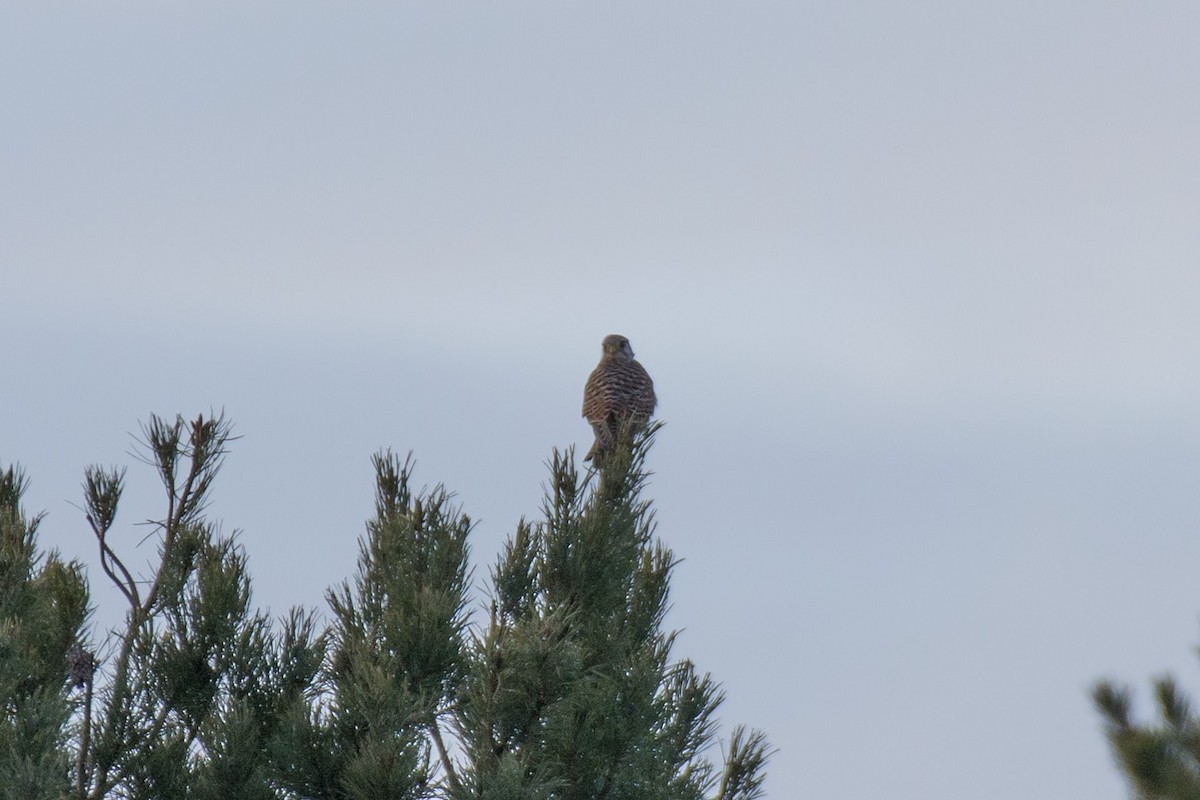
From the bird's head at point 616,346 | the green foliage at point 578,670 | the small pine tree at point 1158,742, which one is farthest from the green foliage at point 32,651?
the bird's head at point 616,346

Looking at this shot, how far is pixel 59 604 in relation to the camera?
3.84 meters

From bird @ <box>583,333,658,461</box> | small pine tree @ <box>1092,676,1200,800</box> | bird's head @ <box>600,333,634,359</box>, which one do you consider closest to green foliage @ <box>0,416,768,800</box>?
small pine tree @ <box>1092,676,1200,800</box>

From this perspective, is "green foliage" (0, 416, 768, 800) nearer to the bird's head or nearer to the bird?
the bird

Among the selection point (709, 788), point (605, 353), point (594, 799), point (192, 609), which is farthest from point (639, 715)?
point (605, 353)

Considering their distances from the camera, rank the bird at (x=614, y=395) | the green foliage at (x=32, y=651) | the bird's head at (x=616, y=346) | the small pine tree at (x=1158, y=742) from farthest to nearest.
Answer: the bird's head at (x=616, y=346)
the bird at (x=614, y=395)
the small pine tree at (x=1158, y=742)
the green foliage at (x=32, y=651)

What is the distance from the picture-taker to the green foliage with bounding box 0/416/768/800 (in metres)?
3.17

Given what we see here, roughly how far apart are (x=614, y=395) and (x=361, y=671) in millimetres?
5531

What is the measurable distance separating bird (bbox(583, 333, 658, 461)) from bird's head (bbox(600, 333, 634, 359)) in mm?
1243

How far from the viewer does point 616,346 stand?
36.4ft

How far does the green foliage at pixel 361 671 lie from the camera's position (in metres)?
3.17

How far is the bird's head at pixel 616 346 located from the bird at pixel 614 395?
1243mm

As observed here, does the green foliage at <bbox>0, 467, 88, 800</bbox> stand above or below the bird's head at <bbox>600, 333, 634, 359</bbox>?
below

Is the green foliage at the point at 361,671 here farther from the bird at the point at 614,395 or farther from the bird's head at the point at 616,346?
the bird's head at the point at 616,346

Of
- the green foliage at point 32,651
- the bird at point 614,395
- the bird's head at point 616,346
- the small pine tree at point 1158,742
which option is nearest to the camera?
the green foliage at point 32,651
